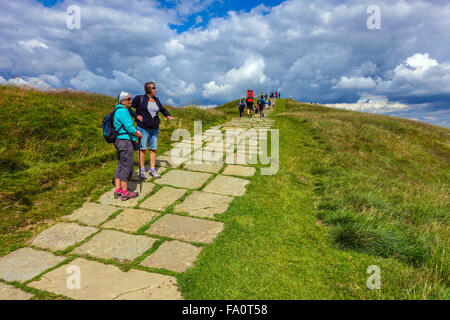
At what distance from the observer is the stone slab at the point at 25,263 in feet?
9.30

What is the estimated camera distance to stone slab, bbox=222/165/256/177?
6.15 meters

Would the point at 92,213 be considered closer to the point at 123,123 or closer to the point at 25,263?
the point at 25,263

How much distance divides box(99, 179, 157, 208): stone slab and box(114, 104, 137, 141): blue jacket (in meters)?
1.13

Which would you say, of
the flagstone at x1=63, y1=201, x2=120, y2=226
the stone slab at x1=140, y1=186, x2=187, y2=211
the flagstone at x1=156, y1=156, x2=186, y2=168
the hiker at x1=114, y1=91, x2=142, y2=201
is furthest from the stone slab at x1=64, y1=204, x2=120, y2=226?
the flagstone at x1=156, y1=156, x2=186, y2=168

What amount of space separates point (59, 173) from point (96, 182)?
76 centimetres

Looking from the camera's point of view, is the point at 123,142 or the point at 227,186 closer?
→ the point at 123,142

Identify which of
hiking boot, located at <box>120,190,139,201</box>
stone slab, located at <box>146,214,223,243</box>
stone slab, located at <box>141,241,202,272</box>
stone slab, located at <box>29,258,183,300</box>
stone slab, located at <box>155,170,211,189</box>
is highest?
stone slab, located at <box>155,170,211,189</box>

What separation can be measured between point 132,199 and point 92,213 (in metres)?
0.73

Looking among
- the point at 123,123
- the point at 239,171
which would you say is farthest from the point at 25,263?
the point at 239,171
